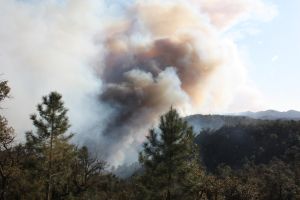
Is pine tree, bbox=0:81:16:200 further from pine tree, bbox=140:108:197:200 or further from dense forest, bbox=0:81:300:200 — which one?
pine tree, bbox=140:108:197:200

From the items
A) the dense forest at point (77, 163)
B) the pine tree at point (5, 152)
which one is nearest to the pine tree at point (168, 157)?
the dense forest at point (77, 163)

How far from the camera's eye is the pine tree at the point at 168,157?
41312mm

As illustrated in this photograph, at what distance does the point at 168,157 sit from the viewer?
42000 mm

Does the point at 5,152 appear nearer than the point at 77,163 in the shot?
Yes

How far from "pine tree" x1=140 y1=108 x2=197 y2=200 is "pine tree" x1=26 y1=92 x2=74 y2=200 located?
32.4 ft

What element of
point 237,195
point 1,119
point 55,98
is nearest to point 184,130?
point 55,98

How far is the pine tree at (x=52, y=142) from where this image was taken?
4644 cm

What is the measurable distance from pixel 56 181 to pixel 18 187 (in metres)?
6.42

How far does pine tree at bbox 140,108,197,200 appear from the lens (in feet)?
136

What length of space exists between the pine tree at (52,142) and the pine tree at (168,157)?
9.89m

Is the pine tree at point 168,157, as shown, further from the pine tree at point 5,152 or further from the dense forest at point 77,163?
the pine tree at point 5,152

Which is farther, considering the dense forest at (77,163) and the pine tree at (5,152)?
the dense forest at (77,163)

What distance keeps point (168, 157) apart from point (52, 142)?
13831mm

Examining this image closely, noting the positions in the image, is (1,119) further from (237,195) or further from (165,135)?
(237,195)
